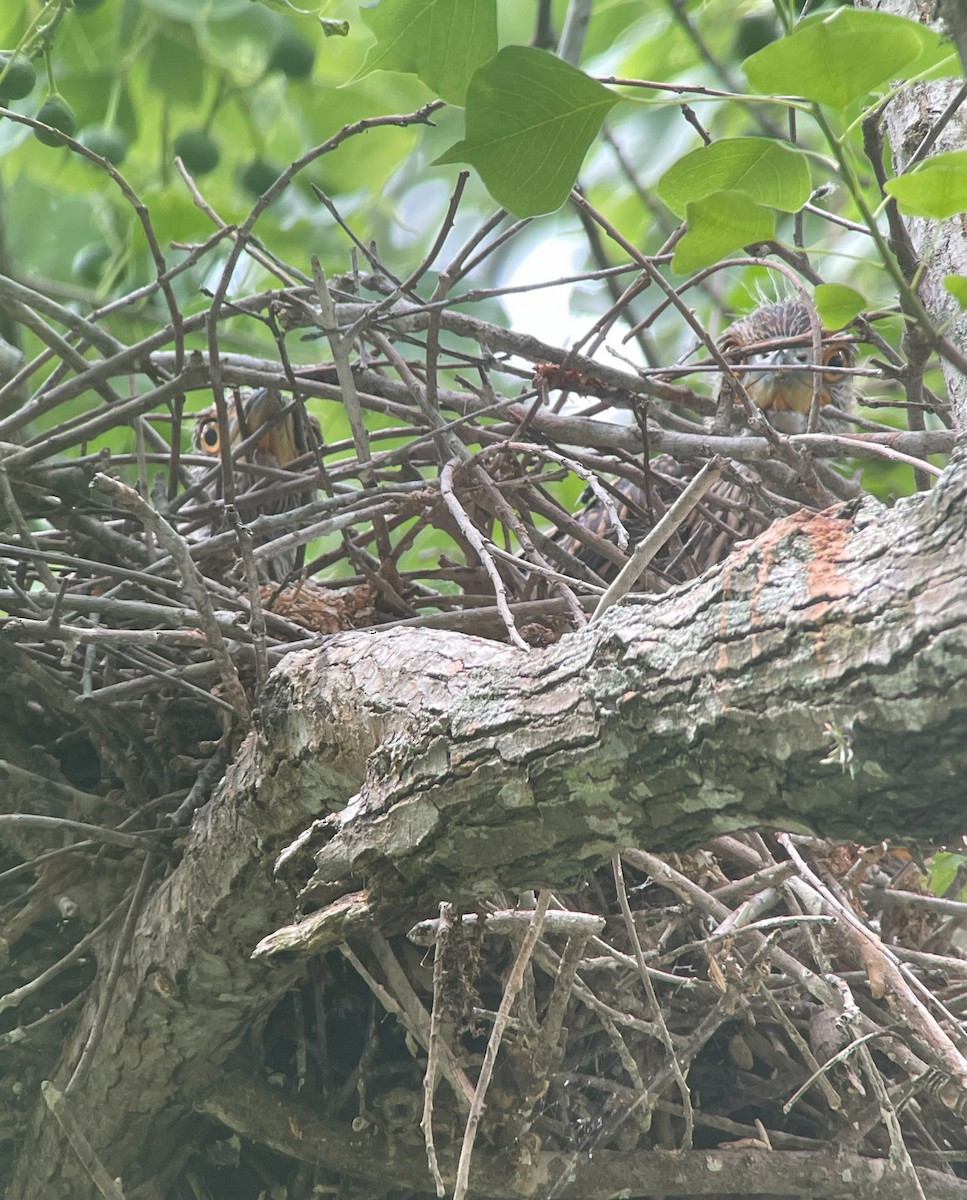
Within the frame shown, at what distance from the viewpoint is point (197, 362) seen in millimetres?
1059

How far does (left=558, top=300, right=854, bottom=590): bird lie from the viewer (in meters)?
1.23

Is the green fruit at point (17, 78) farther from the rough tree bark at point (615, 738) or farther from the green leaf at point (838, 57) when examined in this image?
the green leaf at point (838, 57)

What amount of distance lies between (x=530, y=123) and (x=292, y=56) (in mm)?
864

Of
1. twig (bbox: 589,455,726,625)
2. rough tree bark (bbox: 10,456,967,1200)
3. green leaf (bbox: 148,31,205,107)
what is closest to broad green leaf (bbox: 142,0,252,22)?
green leaf (bbox: 148,31,205,107)

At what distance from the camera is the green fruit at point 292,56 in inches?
53.4

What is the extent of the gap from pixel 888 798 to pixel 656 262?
764 millimetres

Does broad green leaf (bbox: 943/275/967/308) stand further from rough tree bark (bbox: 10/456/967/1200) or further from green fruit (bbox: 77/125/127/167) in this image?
green fruit (bbox: 77/125/127/167)

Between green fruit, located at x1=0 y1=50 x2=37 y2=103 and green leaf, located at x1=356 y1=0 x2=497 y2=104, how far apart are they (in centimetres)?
45

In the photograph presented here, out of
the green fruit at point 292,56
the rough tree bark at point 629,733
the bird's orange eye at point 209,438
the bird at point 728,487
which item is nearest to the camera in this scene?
the rough tree bark at point 629,733

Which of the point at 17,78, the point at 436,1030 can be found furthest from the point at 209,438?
the point at 436,1030

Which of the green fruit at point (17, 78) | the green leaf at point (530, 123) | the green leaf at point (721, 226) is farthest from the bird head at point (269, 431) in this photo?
the green leaf at point (721, 226)

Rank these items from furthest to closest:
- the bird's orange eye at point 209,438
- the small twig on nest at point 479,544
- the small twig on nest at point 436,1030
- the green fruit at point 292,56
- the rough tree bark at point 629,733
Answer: the bird's orange eye at point 209,438 → the green fruit at point 292,56 → the small twig on nest at point 479,544 → the small twig on nest at point 436,1030 → the rough tree bark at point 629,733

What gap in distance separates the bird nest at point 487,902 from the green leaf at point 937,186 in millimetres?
412

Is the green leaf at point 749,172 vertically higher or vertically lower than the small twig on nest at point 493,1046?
higher
